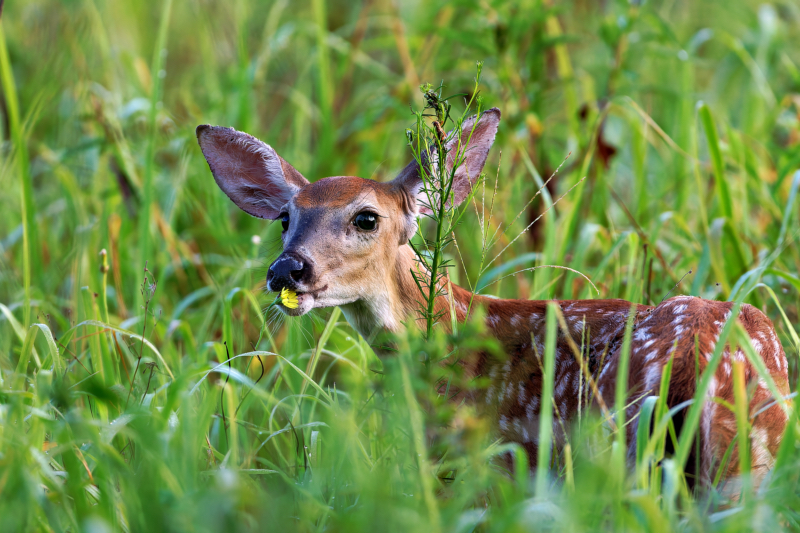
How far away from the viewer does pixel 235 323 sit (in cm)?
454

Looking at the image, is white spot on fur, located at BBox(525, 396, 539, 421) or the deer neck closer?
white spot on fur, located at BBox(525, 396, 539, 421)

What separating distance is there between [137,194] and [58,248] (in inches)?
29.0

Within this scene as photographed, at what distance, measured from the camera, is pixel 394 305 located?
348 centimetres

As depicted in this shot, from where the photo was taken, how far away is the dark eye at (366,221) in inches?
134

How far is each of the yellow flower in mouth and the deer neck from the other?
424 millimetres

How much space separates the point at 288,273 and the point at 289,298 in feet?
0.34

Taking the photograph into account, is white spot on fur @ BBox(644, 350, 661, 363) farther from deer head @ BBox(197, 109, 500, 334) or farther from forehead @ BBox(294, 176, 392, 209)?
forehead @ BBox(294, 176, 392, 209)

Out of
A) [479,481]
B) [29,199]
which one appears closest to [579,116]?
[29,199]

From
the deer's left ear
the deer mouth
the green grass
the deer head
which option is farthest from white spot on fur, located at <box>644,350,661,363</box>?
the deer mouth

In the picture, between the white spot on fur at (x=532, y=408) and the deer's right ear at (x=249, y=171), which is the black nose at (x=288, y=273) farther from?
the white spot on fur at (x=532, y=408)

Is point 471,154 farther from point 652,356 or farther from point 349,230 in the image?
point 652,356

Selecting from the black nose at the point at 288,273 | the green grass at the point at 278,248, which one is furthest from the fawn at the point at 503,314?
the green grass at the point at 278,248

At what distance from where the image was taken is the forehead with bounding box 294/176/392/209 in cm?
344

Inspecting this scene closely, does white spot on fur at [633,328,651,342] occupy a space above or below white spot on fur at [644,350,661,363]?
above
